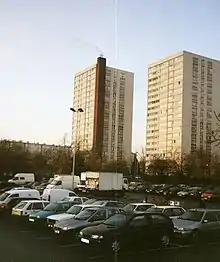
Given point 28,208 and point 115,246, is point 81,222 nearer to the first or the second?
point 115,246

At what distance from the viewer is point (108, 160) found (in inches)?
2906

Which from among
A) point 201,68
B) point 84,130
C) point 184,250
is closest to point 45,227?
point 184,250

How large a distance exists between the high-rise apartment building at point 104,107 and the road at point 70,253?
50.7 ft

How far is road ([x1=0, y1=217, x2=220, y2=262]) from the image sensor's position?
1319 centimetres

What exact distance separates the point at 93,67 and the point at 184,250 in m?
37.8

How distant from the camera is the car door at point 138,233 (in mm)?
14656

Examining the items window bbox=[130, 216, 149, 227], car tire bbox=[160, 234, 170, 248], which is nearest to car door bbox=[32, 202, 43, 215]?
window bbox=[130, 216, 149, 227]

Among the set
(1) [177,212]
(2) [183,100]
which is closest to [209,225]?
(1) [177,212]

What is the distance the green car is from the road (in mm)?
2743

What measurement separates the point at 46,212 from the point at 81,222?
4581mm

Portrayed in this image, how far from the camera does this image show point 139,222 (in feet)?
49.8

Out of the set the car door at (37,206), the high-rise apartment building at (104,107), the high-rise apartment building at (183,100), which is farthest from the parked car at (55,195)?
the high-rise apartment building at (183,100)

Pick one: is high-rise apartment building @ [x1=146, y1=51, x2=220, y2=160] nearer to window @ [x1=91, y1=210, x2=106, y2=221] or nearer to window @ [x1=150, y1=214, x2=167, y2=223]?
window @ [x1=91, y1=210, x2=106, y2=221]

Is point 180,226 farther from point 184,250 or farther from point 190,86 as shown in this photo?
point 190,86
